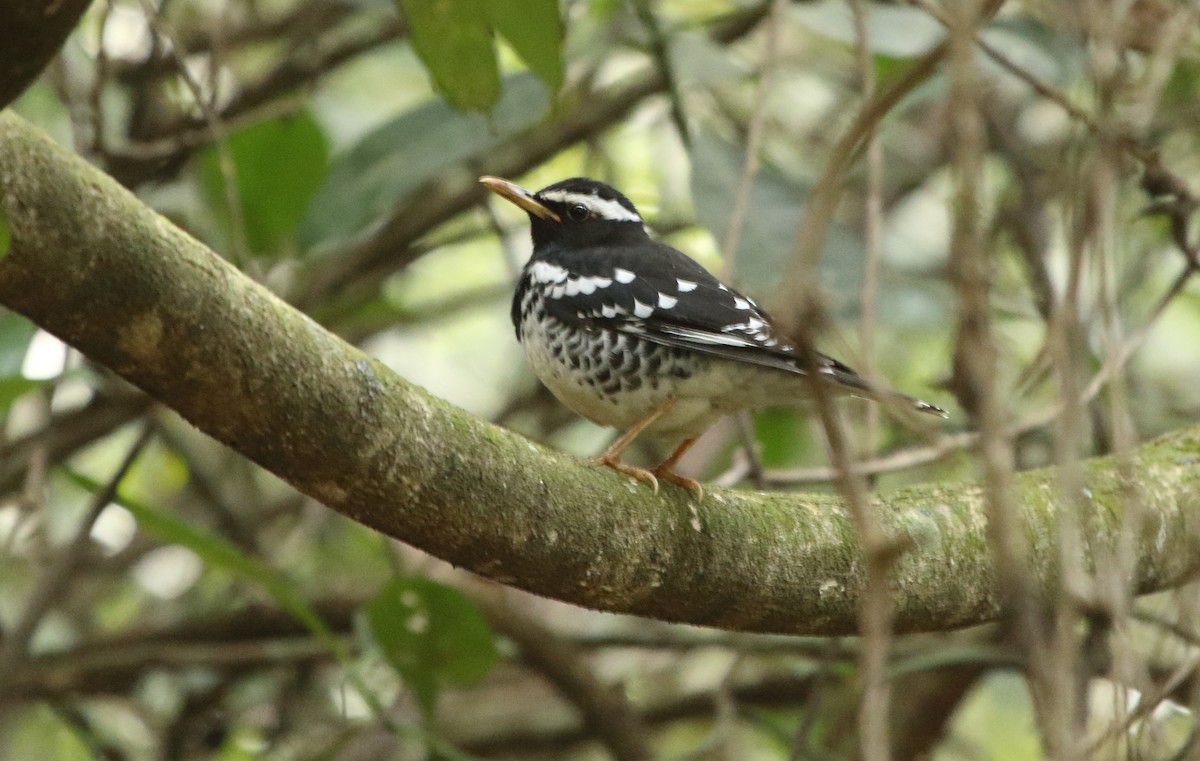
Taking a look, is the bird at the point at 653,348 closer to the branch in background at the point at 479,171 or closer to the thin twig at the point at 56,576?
the thin twig at the point at 56,576

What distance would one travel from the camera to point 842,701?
17.6 feet

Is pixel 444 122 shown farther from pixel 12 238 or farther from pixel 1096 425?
pixel 12 238

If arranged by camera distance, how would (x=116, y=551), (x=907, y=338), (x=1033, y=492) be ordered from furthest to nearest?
(x=907, y=338) < (x=116, y=551) < (x=1033, y=492)

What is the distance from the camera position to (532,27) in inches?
119

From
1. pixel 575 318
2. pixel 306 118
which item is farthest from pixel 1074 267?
pixel 306 118

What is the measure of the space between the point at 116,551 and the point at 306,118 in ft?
7.37

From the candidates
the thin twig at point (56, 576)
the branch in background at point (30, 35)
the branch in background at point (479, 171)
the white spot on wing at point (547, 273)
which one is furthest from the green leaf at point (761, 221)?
the branch in background at point (30, 35)

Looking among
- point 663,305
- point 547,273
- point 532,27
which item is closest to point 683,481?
point 663,305

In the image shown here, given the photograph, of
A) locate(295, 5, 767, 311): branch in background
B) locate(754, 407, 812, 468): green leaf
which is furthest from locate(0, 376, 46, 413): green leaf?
locate(754, 407, 812, 468): green leaf

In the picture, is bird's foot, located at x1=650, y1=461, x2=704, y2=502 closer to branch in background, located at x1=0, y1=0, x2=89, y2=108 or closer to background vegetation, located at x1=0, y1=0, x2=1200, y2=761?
background vegetation, located at x1=0, y1=0, x2=1200, y2=761

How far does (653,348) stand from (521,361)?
9.76ft

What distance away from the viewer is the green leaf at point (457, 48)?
3020 mm

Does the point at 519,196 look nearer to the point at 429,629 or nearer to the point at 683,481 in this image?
the point at 429,629

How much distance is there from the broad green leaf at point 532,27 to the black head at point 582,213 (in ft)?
4.83
